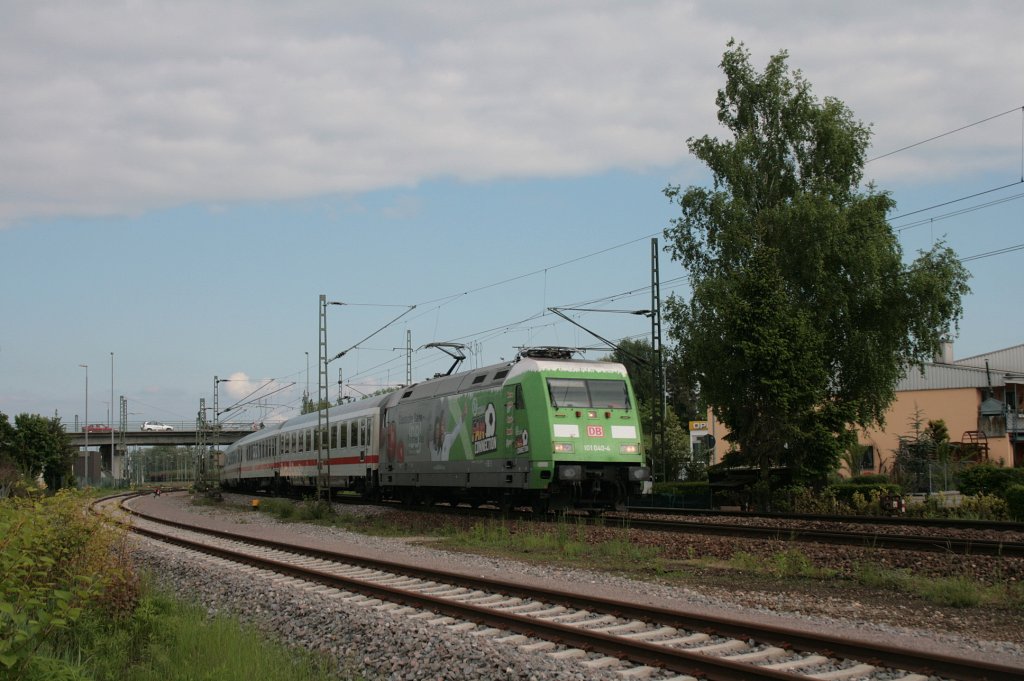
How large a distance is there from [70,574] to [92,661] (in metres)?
1.01

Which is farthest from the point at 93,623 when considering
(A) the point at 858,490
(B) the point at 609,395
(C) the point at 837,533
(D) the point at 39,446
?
(D) the point at 39,446

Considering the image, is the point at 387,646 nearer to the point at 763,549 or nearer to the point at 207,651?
the point at 207,651

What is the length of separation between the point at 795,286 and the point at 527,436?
48.4 feet

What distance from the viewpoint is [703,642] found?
340 inches

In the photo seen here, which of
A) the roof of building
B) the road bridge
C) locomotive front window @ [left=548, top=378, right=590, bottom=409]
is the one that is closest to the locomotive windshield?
locomotive front window @ [left=548, top=378, right=590, bottom=409]

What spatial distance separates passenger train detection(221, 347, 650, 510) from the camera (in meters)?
21.4


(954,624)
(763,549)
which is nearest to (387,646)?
(954,624)

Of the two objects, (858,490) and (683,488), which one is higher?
(858,490)

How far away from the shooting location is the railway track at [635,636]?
289 inches

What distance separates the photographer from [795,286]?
32281 millimetres

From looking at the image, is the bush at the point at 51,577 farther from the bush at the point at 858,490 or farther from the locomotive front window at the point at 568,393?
the bush at the point at 858,490

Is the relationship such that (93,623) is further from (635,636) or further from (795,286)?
(795,286)

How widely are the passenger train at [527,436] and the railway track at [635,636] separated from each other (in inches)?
310

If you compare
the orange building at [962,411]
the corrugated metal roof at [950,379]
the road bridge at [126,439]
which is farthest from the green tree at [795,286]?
the road bridge at [126,439]
